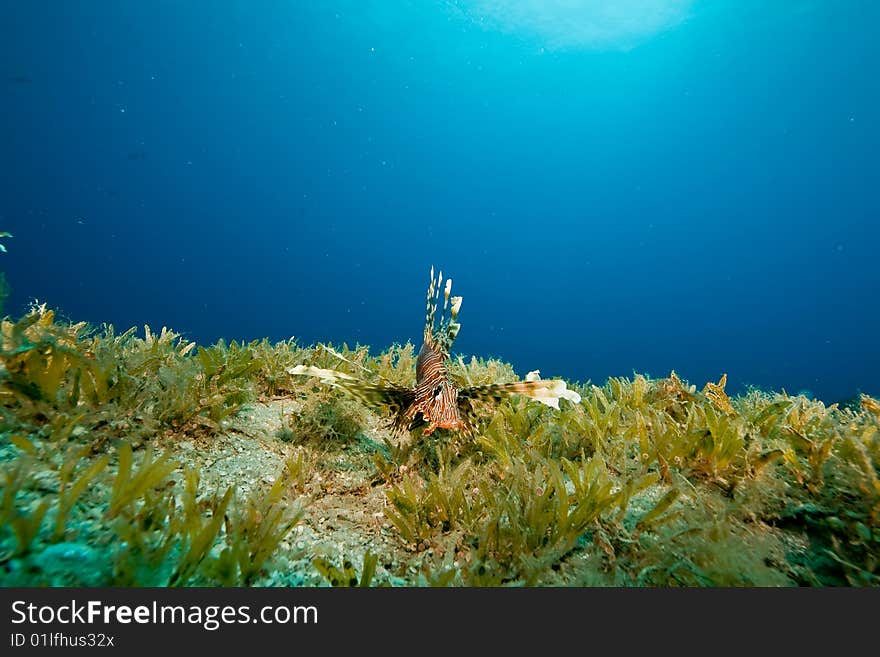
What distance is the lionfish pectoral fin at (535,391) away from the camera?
2725 millimetres

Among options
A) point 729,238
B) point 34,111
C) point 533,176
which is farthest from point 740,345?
point 34,111

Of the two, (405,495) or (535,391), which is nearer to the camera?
(405,495)

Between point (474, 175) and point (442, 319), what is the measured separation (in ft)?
336

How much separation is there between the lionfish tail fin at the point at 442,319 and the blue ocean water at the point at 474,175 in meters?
65.4

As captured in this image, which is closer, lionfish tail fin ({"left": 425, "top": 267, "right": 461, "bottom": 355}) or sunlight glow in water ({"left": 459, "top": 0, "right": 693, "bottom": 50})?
lionfish tail fin ({"left": 425, "top": 267, "right": 461, "bottom": 355})

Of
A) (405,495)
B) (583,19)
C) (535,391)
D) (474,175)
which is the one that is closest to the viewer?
(405,495)

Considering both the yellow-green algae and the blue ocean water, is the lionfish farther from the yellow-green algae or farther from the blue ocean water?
the blue ocean water

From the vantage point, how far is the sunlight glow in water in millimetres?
49656

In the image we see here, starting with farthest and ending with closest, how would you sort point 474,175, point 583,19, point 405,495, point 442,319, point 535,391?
point 474,175
point 583,19
point 442,319
point 535,391
point 405,495

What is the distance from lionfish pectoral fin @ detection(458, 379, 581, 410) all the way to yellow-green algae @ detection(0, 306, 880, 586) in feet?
1.25

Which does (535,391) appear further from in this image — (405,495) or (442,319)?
(442,319)

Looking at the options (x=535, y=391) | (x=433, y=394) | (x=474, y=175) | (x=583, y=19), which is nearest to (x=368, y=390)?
(x=433, y=394)

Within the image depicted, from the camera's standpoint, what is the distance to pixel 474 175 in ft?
321

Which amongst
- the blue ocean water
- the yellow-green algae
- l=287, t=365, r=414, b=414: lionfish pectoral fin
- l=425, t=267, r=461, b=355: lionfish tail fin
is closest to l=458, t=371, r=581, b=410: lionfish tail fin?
the yellow-green algae
